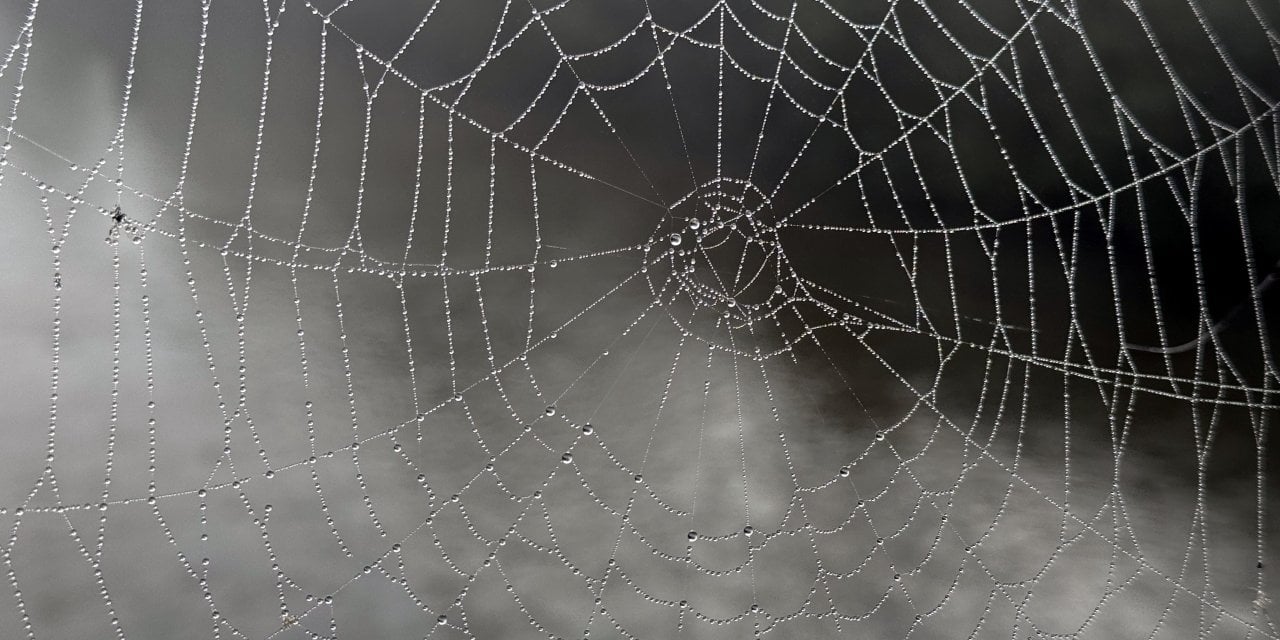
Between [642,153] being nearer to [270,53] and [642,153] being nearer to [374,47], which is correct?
[374,47]

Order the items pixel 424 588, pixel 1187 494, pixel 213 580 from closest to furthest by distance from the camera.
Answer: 1. pixel 213 580
2. pixel 1187 494
3. pixel 424 588

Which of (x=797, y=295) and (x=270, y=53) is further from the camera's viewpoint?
(x=797, y=295)

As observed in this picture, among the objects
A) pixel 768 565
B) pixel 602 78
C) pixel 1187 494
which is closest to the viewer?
pixel 602 78

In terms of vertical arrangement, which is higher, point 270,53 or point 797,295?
point 270,53

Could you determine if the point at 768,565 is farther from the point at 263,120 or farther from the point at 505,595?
the point at 263,120

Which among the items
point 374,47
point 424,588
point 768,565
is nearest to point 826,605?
point 768,565

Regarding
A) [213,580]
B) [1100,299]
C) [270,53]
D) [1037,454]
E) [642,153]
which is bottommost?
[213,580]
